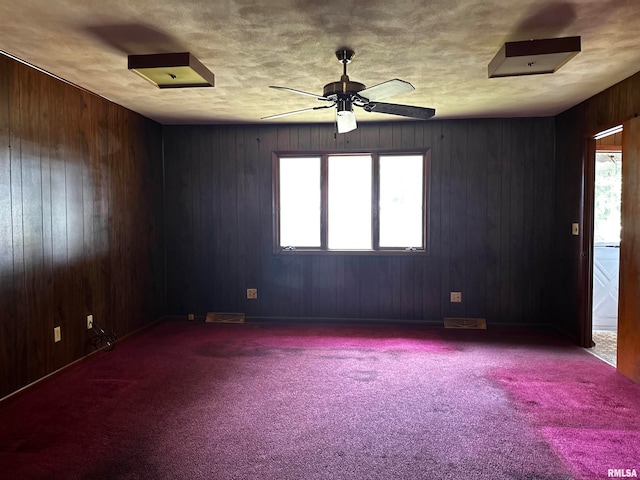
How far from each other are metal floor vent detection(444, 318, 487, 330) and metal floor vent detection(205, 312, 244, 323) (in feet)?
8.12

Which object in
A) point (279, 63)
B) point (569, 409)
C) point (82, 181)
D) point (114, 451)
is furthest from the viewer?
point (82, 181)

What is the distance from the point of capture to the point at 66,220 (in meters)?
3.48

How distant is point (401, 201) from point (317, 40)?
270 cm

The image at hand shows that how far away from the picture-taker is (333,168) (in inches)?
199

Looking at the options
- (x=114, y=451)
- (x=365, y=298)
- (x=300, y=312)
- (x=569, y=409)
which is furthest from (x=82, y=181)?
(x=569, y=409)

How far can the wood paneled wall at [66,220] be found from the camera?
9.50 feet

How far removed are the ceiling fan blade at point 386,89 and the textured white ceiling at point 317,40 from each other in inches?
12.2

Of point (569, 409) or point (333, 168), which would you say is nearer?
point (569, 409)

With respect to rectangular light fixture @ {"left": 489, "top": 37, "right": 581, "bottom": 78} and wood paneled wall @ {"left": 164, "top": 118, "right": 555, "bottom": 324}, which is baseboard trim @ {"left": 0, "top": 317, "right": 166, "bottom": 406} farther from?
rectangular light fixture @ {"left": 489, "top": 37, "right": 581, "bottom": 78}

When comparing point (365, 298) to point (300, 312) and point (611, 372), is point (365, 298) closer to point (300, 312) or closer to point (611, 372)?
point (300, 312)

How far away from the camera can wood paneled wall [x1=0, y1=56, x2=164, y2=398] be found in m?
2.89

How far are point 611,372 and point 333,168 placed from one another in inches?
134

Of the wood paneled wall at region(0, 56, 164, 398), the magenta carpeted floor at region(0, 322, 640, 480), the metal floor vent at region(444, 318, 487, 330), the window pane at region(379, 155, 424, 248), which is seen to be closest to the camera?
the magenta carpeted floor at region(0, 322, 640, 480)

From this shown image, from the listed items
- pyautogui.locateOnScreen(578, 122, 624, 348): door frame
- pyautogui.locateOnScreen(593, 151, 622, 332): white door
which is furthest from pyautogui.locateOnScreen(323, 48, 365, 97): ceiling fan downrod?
pyautogui.locateOnScreen(593, 151, 622, 332): white door
